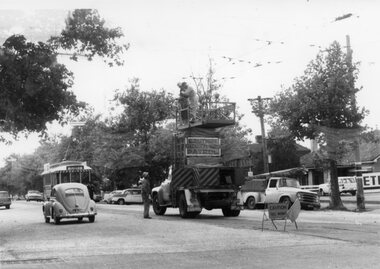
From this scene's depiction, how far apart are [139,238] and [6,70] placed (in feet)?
20.6

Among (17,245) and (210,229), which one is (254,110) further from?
(17,245)

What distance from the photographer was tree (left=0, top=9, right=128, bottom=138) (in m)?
15.5

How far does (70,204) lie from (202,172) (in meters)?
4.93

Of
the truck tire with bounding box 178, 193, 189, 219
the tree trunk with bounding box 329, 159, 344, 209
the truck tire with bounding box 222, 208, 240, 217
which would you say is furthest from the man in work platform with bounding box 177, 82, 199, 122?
the tree trunk with bounding box 329, 159, 344, 209

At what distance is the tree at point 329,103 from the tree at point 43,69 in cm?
1380

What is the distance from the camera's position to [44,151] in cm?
9062

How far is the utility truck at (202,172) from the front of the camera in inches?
798

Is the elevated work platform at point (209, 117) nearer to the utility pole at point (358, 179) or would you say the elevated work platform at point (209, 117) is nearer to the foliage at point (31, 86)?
the foliage at point (31, 86)

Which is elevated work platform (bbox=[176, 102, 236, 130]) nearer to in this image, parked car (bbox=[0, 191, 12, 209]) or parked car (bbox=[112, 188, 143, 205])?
parked car (bbox=[112, 188, 143, 205])

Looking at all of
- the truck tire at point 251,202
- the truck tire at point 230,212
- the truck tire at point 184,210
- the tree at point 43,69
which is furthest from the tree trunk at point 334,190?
the tree at point 43,69

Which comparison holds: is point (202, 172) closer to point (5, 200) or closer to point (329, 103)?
→ point (329, 103)

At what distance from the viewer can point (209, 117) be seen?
21.1 metres

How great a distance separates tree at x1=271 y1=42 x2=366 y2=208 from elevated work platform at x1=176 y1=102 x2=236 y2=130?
6902 millimetres

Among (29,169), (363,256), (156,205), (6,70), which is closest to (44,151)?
(29,169)
